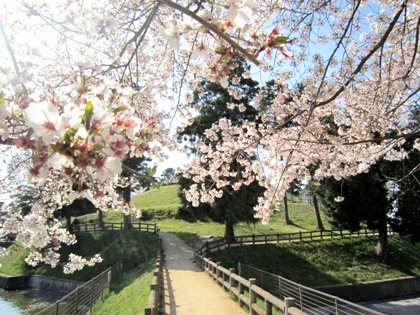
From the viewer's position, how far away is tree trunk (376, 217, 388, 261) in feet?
79.1

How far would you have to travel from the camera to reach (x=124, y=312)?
1227 centimetres

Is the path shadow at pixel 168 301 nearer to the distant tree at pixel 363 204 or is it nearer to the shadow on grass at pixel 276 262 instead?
the shadow on grass at pixel 276 262

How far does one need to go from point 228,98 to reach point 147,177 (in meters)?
20.7

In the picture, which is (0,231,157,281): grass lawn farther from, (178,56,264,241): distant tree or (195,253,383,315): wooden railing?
(195,253,383,315): wooden railing

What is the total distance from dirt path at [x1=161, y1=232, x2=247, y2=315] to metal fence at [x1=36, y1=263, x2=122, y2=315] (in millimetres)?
3025

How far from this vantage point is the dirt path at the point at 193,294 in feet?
28.6

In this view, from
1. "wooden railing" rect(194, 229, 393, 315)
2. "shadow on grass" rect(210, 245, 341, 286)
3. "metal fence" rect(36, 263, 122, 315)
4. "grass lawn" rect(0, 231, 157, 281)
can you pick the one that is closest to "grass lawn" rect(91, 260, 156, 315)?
"metal fence" rect(36, 263, 122, 315)

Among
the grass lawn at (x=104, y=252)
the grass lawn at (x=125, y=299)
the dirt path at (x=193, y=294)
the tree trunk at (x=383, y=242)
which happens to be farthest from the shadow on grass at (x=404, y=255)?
the grass lawn at (x=125, y=299)

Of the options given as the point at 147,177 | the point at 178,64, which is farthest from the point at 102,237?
the point at 147,177

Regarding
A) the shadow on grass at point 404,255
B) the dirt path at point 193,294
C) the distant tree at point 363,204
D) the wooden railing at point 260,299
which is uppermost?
the distant tree at point 363,204

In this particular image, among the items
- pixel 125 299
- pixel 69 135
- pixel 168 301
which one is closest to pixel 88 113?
pixel 69 135

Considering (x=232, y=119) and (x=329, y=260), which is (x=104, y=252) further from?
(x=329, y=260)

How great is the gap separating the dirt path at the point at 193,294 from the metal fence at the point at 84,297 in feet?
9.92

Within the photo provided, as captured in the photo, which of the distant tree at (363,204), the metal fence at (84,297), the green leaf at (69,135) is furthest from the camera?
the distant tree at (363,204)
